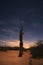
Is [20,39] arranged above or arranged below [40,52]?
above

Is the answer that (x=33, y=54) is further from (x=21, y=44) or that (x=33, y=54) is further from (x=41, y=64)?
(x=41, y=64)

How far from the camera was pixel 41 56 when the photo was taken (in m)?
36.7

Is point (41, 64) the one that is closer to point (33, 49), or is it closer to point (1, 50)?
point (33, 49)

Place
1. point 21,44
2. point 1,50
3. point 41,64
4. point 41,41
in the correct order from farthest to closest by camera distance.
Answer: point 1,50 < point 21,44 < point 41,41 < point 41,64

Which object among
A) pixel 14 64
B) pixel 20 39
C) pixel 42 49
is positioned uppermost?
pixel 20 39

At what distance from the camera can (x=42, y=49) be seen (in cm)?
3675

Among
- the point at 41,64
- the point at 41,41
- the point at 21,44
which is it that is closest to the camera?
the point at 41,64

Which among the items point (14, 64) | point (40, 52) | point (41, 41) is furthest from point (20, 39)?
point (14, 64)

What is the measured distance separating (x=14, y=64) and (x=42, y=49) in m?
9.87

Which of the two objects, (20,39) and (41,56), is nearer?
(41,56)

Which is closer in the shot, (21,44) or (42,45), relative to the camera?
(42,45)

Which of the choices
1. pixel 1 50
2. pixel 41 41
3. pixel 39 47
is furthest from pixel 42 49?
pixel 1 50

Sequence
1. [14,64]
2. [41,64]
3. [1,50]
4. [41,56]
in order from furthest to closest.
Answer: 1. [1,50]
2. [41,56]
3. [14,64]
4. [41,64]

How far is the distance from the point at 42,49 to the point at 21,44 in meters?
8.37
